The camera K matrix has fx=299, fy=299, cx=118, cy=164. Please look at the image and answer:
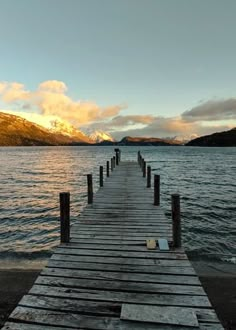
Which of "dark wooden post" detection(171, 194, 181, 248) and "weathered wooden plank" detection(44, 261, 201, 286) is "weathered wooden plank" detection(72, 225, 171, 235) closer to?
"dark wooden post" detection(171, 194, 181, 248)

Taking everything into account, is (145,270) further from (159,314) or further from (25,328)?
(25,328)

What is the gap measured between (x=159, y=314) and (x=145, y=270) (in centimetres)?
189

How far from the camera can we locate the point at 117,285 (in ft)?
20.3

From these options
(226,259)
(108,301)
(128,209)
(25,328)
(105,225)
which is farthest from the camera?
(128,209)

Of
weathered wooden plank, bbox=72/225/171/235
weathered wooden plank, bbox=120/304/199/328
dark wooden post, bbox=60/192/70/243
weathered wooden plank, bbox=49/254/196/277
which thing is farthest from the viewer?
weathered wooden plank, bbox=72/225/171/235

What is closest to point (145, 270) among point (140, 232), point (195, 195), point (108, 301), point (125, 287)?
point (125, 287)

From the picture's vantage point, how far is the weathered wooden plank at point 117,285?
19.5ft

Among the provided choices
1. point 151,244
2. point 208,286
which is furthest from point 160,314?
point 208,286

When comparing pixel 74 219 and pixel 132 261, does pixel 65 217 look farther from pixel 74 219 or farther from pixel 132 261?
pixel 74 219

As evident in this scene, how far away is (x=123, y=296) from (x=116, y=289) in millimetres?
320

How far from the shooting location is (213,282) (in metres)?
9.41

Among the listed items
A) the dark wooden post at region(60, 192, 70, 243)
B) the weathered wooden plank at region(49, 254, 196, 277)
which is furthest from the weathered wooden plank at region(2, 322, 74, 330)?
the dark wooden post at region(60, 192, 70, 243)

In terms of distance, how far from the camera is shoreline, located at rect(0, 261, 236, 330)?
7.57 metres

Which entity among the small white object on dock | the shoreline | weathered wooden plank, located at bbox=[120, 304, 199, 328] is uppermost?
the small white object on dock
